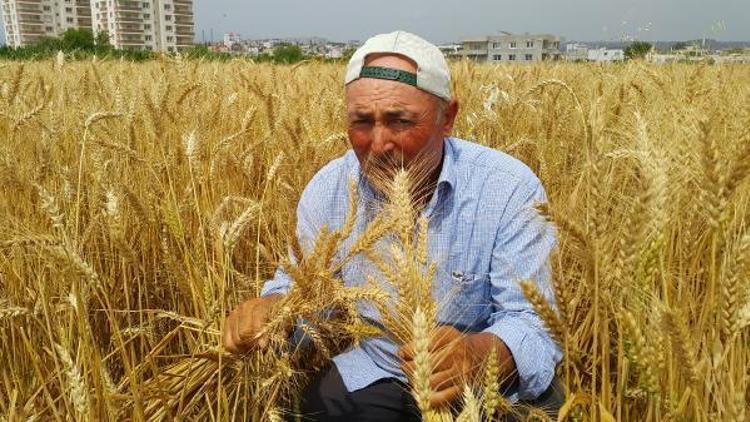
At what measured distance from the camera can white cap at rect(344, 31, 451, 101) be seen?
157 cm

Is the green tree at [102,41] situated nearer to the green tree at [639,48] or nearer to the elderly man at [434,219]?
the green tree at [639,48]

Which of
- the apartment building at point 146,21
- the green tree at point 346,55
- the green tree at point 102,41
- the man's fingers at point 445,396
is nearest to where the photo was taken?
the man's fingers at point 445,396

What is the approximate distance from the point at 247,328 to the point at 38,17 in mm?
113410

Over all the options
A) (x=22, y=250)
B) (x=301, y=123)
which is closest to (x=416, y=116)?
(x=301, y=123)

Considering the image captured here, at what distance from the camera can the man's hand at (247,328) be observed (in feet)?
3.52

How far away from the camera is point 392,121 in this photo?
1.55m

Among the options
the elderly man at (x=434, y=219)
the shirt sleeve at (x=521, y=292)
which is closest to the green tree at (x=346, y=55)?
the elderly man at (x=434, y=219)

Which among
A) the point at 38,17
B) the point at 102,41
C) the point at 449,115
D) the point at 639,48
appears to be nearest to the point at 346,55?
the point at 639,48

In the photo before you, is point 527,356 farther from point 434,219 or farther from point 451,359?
point 434,219

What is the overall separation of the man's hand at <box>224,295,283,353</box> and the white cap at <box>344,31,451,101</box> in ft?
2.50

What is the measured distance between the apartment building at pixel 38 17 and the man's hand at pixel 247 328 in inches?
4131

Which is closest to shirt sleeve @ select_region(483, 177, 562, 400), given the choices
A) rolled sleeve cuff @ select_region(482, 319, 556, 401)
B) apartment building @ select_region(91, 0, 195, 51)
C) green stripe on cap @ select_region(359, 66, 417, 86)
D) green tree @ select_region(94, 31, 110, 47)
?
rolled sleeve cuff @ select_region(482, 319, 556, 401)

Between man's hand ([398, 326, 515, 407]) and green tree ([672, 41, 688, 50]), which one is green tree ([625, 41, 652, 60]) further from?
man's hand ([398, 326, 515, 407])

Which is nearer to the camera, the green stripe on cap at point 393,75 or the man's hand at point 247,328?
the man's hand at point 247,328
